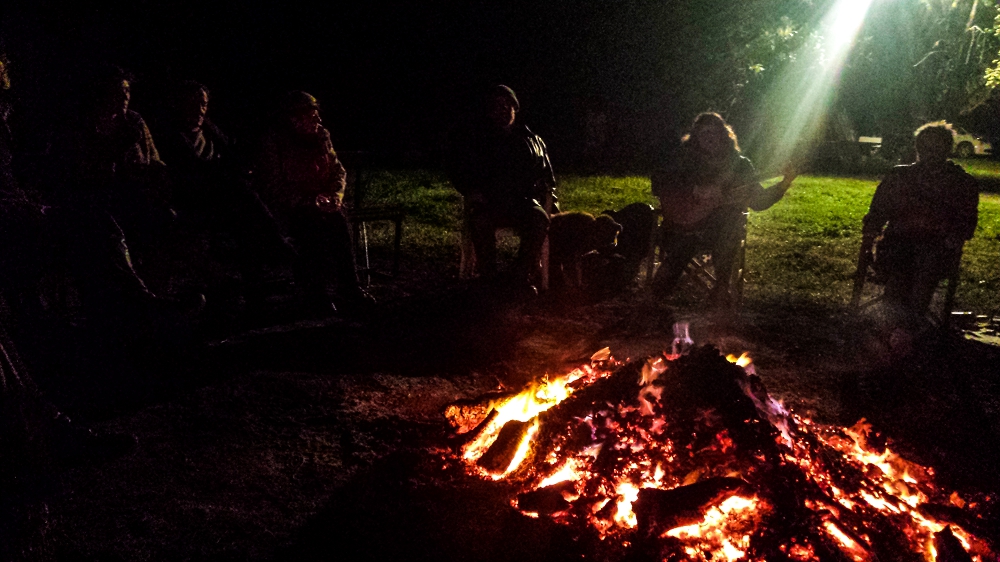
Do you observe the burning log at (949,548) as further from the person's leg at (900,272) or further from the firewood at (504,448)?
the person's leg at (900,272)

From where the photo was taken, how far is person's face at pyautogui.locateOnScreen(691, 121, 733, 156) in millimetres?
6383

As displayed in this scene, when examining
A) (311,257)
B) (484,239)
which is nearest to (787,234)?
(484,239)

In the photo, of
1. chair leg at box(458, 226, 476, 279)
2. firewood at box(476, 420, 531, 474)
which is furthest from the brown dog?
firewood at box(476, 420, 531, 474)

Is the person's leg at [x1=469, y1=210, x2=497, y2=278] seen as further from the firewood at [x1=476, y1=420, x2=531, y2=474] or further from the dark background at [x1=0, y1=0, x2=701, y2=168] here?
the firewood at [x1=476, y1=420, x2=531, y2=474]

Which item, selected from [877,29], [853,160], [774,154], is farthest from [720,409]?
[853,160]

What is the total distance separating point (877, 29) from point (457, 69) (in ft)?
46.4

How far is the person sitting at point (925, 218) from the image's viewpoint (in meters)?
6.20

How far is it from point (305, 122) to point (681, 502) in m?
4.80

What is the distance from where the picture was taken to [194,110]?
247 inches

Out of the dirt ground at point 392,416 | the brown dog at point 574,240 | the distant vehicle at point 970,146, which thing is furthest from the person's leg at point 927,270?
the distant vehicle at point 970,146

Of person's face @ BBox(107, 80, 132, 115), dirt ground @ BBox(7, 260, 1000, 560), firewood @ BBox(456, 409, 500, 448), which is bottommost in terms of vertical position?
dirt ground @ BBox(7, 260, 1000, 560)

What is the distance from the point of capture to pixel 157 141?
6.45 meters

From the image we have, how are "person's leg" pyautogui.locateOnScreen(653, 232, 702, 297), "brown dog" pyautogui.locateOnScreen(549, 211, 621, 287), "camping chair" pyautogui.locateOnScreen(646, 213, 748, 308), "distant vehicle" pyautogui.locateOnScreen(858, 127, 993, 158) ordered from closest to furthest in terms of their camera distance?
"person's leg" pyautogui.locateOnScreen(653, 232, 702, 297), "camping chair" pyautogui.locateOnScreen(646, 213, 748, 308), "brown dog" pyautogui.locateOnScreen(549, 211, 621, 287), "distant vehicle" pyautogui.locateOnScreen(858, 127, 993, 158)

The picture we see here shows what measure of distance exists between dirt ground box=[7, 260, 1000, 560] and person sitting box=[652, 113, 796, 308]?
513 mm
